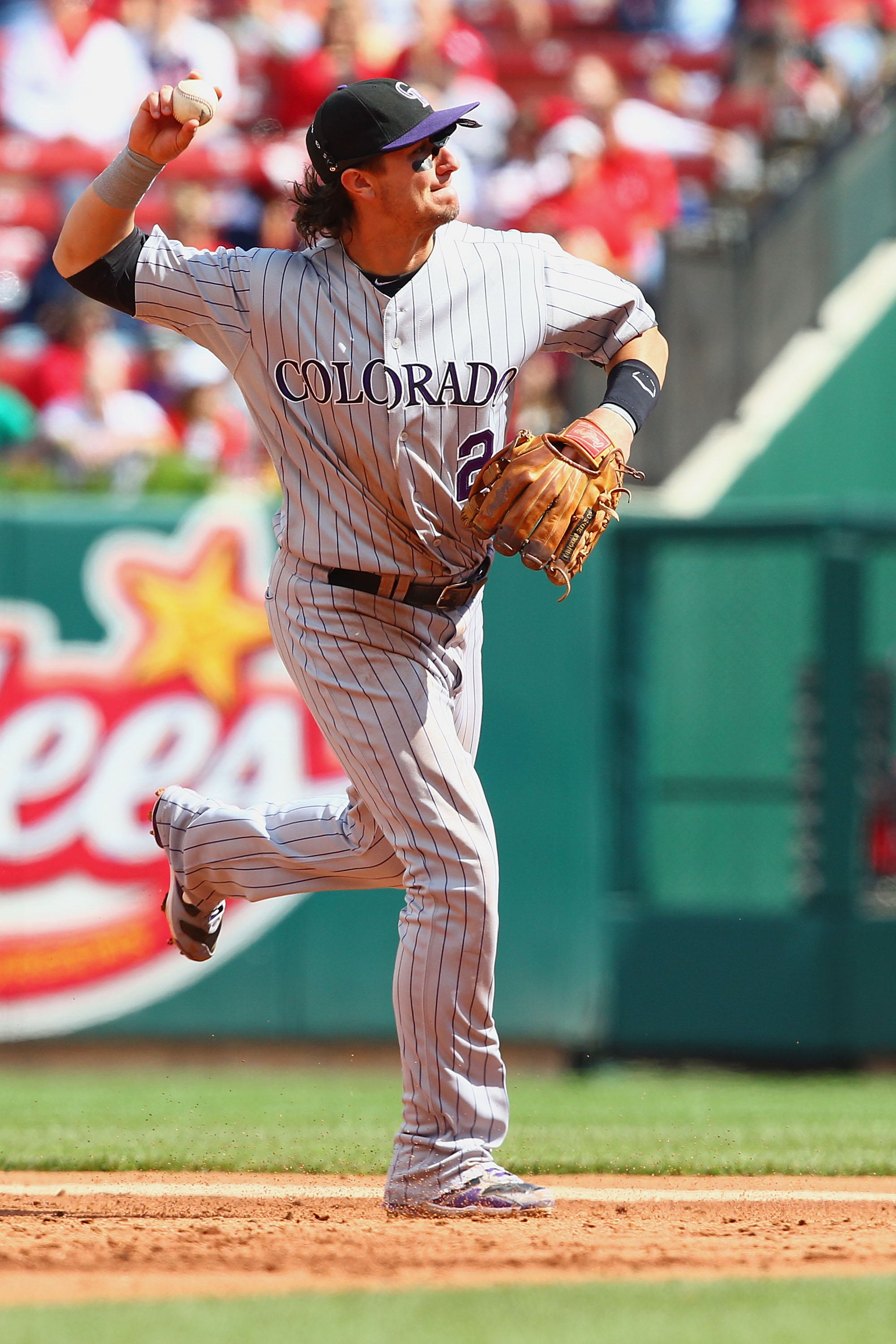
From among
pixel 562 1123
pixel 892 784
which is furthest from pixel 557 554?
pixel 892 784

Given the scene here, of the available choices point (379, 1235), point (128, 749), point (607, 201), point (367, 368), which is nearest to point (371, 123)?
point (367, 368)

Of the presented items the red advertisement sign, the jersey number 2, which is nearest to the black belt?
the jersey number 2

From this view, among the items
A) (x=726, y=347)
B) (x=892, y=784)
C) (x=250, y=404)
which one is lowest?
(x=892, y=784)

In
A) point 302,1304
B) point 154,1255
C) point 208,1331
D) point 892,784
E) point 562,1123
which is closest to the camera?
point 208,1331

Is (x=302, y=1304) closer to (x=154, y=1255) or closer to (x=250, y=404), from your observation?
(x=154, y=1255)

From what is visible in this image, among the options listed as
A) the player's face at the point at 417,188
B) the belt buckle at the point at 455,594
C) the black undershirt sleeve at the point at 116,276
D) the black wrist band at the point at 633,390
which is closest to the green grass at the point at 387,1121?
the belt buckle at the point at 455,594

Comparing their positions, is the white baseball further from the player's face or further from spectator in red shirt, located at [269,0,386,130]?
spectator in red shirt, located at [269,0,386,130]

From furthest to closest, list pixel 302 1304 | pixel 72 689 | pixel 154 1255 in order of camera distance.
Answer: pixel 72 689 → pixel 154 1255 → pixel 302 1304

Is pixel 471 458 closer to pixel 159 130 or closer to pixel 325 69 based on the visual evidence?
pixel 159 130
